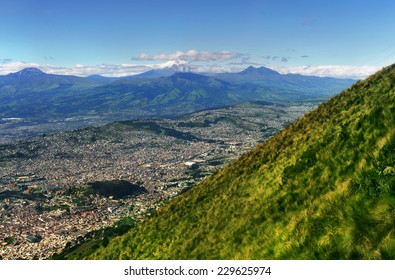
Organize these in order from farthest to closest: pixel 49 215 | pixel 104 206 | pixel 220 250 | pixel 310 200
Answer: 1. pixel 104 206
2. pixel 49 215
3. pixel 220 250
4. pixel 310 200

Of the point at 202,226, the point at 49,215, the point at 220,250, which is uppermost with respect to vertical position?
the point at 220,250

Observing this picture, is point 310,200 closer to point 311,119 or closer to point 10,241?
point 311,119

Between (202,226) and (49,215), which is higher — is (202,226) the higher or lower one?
the higher one
